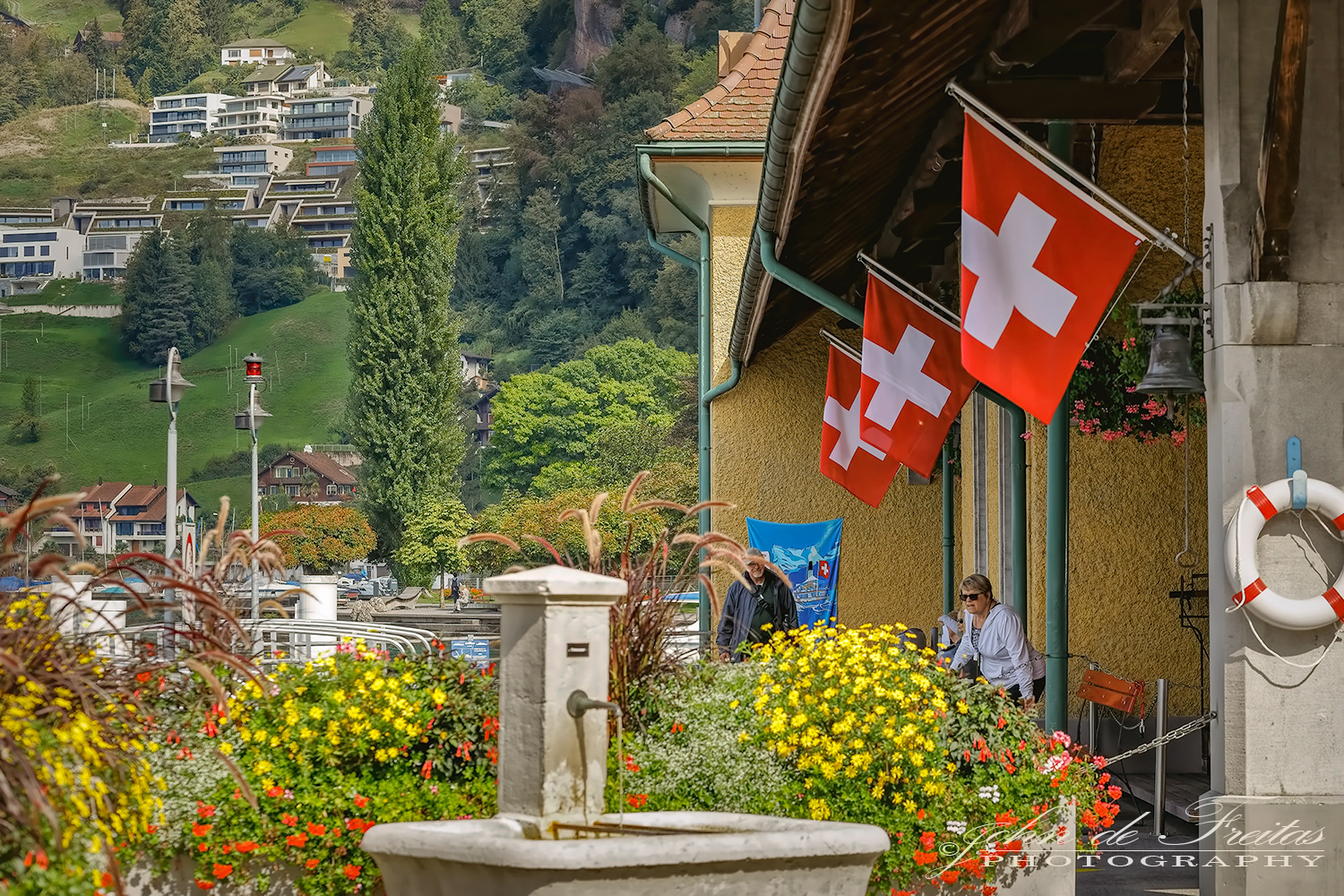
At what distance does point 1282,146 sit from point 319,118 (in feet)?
627

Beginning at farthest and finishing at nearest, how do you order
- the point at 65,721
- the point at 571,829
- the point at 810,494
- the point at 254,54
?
1. the point at 254,54
2. the point at 810,494
3. the point at 571,829
4. the point at 65,721

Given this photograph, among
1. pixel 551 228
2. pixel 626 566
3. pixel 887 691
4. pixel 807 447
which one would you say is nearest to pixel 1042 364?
pixel 887 691

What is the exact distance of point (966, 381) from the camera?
891 centimetres

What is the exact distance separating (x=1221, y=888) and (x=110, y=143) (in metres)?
183

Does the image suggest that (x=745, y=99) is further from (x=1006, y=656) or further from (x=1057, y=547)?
(x=1057, y=547)

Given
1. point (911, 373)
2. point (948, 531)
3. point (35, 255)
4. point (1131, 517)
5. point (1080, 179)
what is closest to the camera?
point (1080, 179)

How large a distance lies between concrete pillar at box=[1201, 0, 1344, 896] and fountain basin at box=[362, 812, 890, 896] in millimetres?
1819

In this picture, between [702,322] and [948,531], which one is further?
[702,322]

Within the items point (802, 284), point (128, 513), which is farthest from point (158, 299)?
point (802, 284)

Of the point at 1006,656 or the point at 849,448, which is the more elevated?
the point at 849,448

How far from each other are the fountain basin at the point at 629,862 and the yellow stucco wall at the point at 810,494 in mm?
12014

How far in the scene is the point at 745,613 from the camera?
10.1 meters

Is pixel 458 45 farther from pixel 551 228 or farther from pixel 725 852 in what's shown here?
pixel 725 852

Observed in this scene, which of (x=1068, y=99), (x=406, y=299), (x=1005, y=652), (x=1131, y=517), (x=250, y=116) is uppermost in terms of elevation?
(x=250, y=116)
